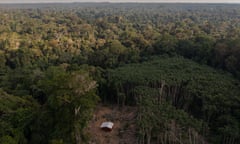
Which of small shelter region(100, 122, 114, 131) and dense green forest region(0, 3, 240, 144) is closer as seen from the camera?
dense green forest region(0, 3, 240, 144)

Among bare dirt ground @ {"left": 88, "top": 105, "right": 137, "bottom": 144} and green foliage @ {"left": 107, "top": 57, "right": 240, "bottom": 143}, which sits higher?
green foliage @ {"left": 107, "top": 57, "right": 240, "bottom": 143}

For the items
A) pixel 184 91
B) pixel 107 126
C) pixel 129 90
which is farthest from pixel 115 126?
pixel 184 91

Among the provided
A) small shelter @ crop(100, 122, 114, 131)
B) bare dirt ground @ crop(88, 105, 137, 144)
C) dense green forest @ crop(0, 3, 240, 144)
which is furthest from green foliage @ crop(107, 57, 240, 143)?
small shelter @ crop(100, 122, 114, 131)

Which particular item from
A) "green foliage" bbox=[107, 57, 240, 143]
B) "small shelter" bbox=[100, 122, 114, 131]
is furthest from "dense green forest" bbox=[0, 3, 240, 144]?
"small shelter" bbox=[100, 122, 114, 131]

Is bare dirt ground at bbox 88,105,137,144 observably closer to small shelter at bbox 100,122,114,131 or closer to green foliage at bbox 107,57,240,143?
small shelter at bbox 100,122,114,131

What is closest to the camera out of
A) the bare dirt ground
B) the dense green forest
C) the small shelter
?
the dense green forest

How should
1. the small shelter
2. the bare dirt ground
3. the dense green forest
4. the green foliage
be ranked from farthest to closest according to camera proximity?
the small shelter < the bare dirt ground < the green foliage < the dense green forest

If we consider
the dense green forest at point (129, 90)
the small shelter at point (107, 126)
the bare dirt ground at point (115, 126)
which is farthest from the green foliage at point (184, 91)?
the small shelter at point (107, 126)

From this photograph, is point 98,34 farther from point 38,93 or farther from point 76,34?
point 38,93
